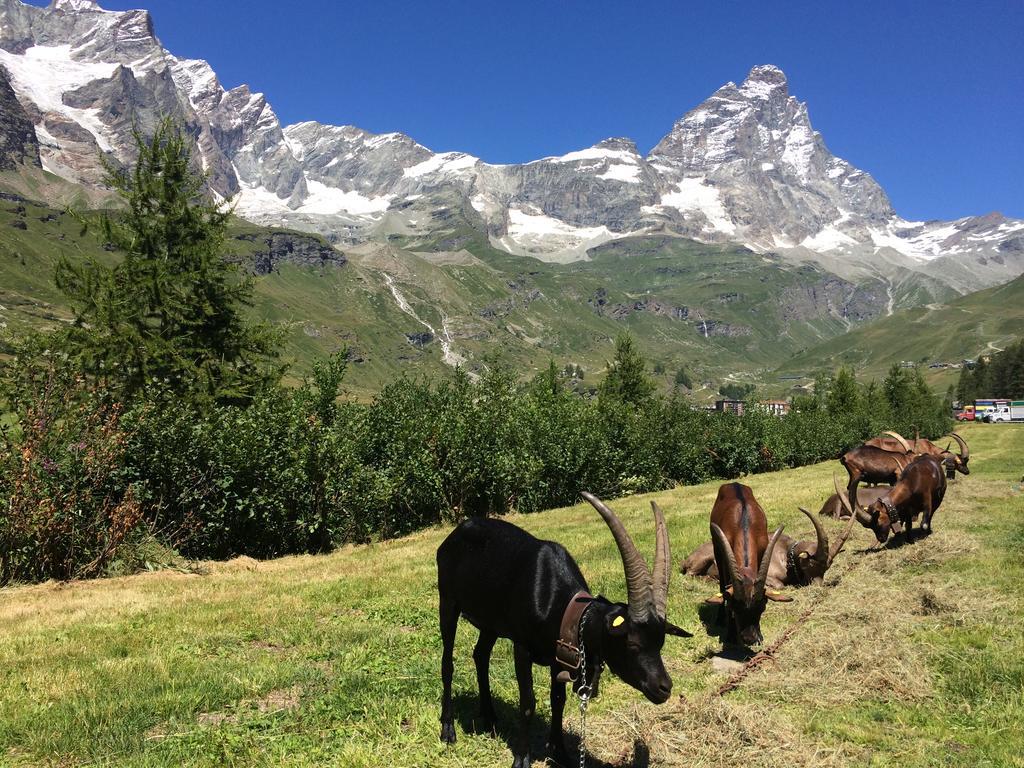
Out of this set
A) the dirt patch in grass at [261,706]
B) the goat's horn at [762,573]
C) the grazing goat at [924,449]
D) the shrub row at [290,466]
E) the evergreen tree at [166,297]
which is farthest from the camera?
the grazing goat at [924,449]

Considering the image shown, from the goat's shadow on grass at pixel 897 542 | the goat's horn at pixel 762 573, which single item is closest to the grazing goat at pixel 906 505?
the goat's shadow on grass at pixel 897 542

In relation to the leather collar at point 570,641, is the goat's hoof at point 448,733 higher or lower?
lower

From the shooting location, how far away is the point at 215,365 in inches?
770

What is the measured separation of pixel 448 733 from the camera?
602cm

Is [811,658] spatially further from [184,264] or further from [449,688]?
[184,264]

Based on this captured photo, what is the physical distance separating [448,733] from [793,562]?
8.20m

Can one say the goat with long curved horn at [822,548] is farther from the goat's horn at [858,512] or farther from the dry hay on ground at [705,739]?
the dry hay on ground at [705,739]

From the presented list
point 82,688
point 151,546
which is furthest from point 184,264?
point 82,688

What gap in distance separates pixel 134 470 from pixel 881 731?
1420 cm

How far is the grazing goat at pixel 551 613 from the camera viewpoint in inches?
189

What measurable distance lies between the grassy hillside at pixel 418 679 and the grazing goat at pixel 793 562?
44cm

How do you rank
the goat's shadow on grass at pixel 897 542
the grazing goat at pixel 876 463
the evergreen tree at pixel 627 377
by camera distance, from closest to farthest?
the goat's shadow on grass at pixel 897 542 < the grazing goat at pixel 876 463 < the evergreen tree at pixel 627 377

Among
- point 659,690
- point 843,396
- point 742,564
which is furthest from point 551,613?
point 843,396

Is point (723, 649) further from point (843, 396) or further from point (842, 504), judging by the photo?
point (843, 396)
